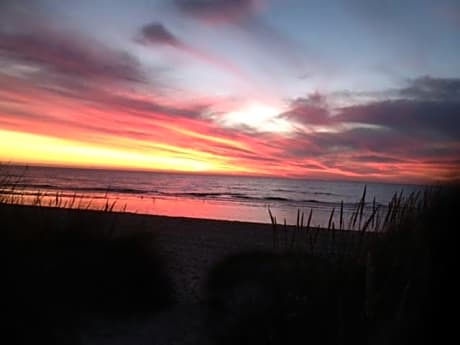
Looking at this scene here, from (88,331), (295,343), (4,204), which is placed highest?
(4,204)

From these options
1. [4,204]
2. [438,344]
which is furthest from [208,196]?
[438,344]

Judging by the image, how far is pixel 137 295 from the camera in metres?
5.72

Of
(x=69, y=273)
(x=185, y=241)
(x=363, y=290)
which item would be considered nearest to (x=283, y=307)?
(x=363, y=290)

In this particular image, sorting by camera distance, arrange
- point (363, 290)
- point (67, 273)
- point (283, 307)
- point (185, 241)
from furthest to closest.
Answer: point (185, 241) < point (67, 273) < point (283, 307) < point (363, 290)

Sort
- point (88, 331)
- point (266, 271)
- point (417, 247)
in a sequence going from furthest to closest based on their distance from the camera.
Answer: point (266, 271) → point (88, 331) → point (417, 247)

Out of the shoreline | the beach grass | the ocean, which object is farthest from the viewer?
the ocean

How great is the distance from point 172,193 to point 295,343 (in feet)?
126

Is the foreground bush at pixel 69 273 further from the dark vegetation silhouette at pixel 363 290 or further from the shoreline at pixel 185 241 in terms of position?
the dark vegetation silhouette at pixel 363 290

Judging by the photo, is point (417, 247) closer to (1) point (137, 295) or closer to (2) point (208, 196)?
(1) point (137, 295)

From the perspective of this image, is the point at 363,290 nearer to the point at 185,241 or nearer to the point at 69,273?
the point at 69,273

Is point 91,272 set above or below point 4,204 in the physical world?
below

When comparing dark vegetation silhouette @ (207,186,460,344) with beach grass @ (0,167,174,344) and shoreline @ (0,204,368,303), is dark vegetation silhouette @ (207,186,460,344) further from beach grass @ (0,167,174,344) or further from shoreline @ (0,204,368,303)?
beach grass @ (0,167,174,344)

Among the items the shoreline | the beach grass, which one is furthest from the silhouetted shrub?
the beach grass

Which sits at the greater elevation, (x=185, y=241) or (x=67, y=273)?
(x=67, y=273)
